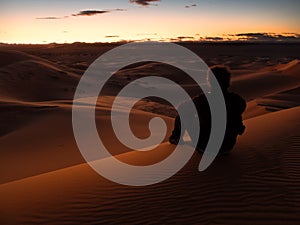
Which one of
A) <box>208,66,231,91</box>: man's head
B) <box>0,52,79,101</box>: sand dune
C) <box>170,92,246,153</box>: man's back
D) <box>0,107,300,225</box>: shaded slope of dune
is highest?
<box>0,52,79,101</box>: sand dune

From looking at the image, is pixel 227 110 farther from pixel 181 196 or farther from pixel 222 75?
pixel 181 196

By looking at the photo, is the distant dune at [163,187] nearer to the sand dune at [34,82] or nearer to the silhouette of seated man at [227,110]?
the silhouette of seated man at [227,110]

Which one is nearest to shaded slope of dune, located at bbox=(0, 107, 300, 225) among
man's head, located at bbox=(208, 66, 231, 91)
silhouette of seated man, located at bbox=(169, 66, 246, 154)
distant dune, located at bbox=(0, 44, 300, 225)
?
distant dune, located at bbox=(0, 44, 300, 225)

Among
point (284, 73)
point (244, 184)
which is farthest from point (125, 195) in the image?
point (284, 73)

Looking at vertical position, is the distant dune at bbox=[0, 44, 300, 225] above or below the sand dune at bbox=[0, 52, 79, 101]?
below

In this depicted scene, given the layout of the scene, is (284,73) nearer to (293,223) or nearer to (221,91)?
(221,91)

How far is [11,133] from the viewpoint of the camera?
37.4 feet

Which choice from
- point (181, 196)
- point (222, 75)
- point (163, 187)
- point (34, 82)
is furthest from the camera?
point (34, 82)

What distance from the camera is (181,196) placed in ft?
16.0

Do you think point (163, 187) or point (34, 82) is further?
point (34, 82)

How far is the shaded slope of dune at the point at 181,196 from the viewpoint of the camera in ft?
14.2

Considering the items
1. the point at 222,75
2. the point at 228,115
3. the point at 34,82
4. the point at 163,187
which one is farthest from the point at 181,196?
the point at 34,82

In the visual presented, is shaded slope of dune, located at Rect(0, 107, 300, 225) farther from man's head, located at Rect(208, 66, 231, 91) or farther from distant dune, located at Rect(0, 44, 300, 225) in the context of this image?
man's head, located at Rect(208, 66, 231, 91)

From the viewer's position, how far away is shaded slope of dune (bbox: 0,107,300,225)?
4.32 m
